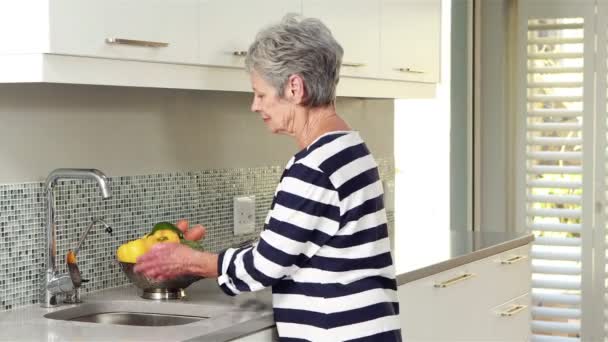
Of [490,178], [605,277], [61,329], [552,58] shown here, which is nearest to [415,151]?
[490,178]

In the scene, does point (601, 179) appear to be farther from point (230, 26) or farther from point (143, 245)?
point (143, 245)

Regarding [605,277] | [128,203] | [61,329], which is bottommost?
[605,277]

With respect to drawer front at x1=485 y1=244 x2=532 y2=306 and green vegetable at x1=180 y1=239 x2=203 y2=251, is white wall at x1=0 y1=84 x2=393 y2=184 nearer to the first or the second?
green vegetable at x1=180 y1=239 x2=203 y2=251

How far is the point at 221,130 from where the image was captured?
2801mm

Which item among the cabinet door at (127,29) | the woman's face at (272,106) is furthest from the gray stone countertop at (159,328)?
the cabinet door at (127,29)

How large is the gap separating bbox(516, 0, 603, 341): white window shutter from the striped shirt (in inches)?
98.9

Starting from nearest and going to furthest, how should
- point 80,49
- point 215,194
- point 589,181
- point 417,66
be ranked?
point 80,49 < point 215,194 < point 417,66 < point 589,181

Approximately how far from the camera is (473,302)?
3.00 metres

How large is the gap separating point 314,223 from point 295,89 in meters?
0.29

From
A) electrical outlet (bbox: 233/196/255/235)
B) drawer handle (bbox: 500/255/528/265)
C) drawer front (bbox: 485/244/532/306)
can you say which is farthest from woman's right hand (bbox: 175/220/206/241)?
drawer handle (bbox: 500/255/528/265)

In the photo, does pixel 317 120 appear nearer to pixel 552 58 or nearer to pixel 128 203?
pixel 128 203

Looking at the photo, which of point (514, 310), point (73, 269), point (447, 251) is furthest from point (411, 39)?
point (73, 269)

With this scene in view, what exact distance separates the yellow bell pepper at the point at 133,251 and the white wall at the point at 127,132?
245 millimetres

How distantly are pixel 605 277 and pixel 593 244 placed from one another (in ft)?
0.50
